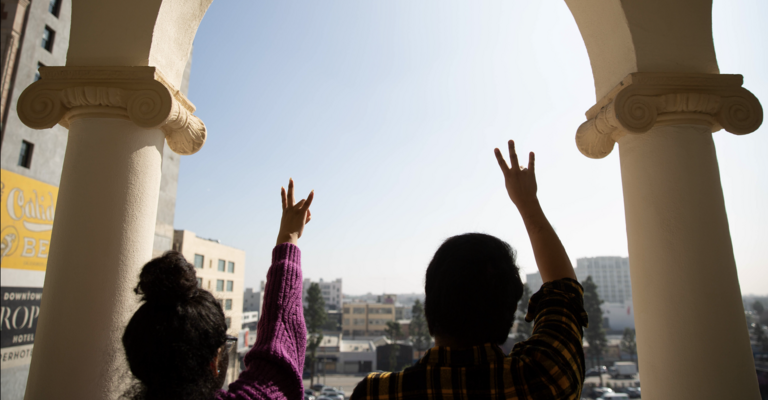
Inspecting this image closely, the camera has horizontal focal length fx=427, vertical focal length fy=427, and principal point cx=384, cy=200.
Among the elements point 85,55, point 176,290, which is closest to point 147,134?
point 85,55

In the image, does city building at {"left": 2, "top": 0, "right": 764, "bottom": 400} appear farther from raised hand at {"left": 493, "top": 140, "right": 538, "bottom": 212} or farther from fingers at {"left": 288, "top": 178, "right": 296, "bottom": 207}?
raised hand at {"left": 493, "top": 140, "right": 538, "bottom": 212}

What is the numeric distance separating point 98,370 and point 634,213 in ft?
15.0

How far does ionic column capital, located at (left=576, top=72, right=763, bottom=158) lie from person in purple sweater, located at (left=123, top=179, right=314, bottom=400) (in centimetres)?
340

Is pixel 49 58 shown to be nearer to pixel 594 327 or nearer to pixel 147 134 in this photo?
pixel 147 134

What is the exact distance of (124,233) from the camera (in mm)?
3451

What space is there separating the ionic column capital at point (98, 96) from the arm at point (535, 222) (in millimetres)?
2929

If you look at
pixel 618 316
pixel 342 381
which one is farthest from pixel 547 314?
pixel 618 316

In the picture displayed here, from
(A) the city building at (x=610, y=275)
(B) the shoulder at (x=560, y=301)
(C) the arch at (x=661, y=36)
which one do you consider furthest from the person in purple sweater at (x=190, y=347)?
(A) the city building at (x=610, y=275)

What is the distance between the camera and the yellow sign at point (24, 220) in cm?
1742

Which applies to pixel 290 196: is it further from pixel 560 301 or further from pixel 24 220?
pixel 24 220

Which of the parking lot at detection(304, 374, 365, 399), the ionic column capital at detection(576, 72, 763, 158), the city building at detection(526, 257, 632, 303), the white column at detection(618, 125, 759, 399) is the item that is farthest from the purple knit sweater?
the city building at detection(526, 257, 632, 303)

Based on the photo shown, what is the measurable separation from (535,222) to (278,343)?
4.35 ft

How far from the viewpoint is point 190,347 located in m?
1.54

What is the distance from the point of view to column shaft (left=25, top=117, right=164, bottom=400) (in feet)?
10.6
